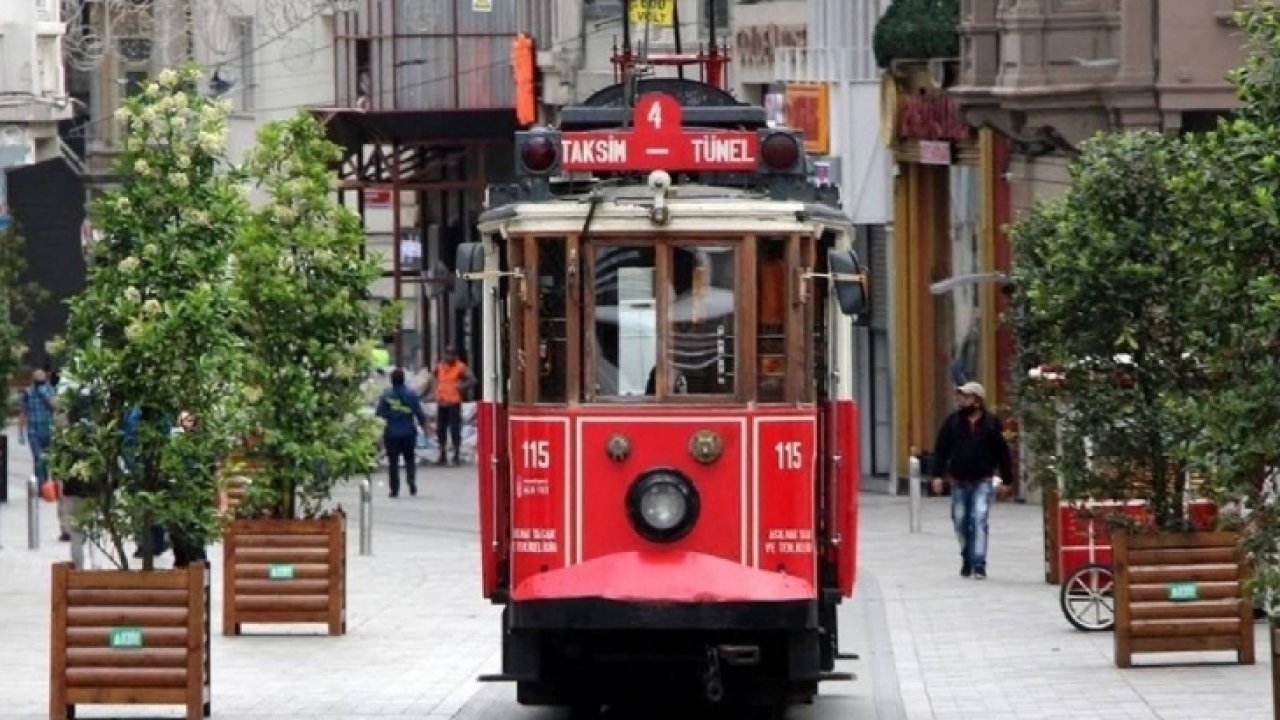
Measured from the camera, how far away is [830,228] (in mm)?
18719

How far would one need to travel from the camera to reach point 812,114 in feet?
161

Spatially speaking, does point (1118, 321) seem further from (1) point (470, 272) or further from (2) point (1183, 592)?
(1) point (470, 272)

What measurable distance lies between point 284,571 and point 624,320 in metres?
7.56

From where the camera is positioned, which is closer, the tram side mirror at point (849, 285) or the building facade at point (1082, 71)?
the tram side mirror at point (849, 285)

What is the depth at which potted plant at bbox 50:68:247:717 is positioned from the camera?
19.3m

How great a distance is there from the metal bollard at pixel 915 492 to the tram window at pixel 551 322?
722 inches

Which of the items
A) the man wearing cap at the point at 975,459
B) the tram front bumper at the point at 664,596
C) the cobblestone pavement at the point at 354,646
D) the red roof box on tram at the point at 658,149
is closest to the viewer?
the tram front bumper at the point at 664,596

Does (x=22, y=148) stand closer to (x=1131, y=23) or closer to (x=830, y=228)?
(x=1131, y=23)

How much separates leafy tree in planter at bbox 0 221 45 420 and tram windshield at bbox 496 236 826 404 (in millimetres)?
25256

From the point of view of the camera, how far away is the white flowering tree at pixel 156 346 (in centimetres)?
1966

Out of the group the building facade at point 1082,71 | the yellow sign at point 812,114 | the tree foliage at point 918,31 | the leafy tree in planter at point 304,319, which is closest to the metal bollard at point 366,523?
the building facade at point 1082,71

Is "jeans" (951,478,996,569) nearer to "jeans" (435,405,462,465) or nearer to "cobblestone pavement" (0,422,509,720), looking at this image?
"cobblestone pavement" (0,422,509,720)

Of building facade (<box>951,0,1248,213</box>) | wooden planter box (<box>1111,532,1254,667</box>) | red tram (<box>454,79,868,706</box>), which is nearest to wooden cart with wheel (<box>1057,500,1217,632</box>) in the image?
wooden planter box (<box>1111,532,1254,667</box>)

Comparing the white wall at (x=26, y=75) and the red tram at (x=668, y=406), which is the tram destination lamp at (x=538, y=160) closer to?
the red tram at (x=668, y=406)
